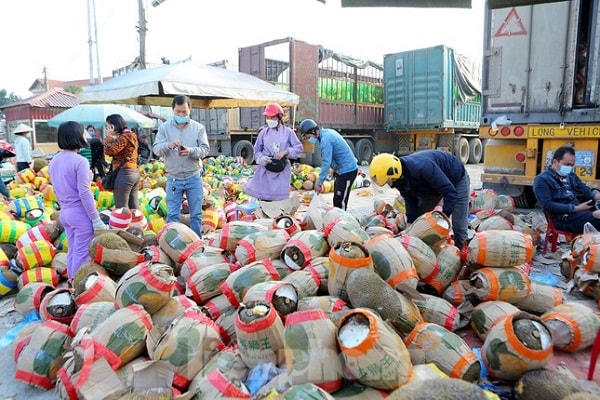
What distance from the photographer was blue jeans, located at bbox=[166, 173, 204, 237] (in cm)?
462

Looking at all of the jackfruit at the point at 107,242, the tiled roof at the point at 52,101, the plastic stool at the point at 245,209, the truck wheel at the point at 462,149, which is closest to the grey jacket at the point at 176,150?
the jackfruit at the point at 107,242

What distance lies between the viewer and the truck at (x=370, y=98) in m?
13.9

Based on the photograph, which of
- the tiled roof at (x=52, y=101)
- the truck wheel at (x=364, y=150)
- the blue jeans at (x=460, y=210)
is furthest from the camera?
the tiled roof at (x=52, y=101)

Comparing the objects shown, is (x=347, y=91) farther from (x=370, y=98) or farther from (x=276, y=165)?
(x=276, y=165)

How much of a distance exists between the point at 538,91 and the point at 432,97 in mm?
8388

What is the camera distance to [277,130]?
206 inches

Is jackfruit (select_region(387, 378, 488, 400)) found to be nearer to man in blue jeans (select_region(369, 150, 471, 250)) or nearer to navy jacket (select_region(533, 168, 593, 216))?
man in blue jeans (select_region(369, 150, 471, 250))

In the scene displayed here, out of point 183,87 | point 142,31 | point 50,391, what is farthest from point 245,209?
point 142,31

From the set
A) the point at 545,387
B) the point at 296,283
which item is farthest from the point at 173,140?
the point at 545,387

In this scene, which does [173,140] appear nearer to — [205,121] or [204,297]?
[204,297]

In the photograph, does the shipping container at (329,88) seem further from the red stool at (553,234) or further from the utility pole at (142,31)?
the red stool at (553,234)

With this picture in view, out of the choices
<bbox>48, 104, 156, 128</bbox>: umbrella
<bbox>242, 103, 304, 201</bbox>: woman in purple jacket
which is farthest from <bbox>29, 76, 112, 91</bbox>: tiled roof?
<bbox>242, 103, 304, 201</bbox>: woman in purple jacket

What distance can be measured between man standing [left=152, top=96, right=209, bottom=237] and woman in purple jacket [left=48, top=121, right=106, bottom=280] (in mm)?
1020

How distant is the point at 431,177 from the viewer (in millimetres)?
3707
